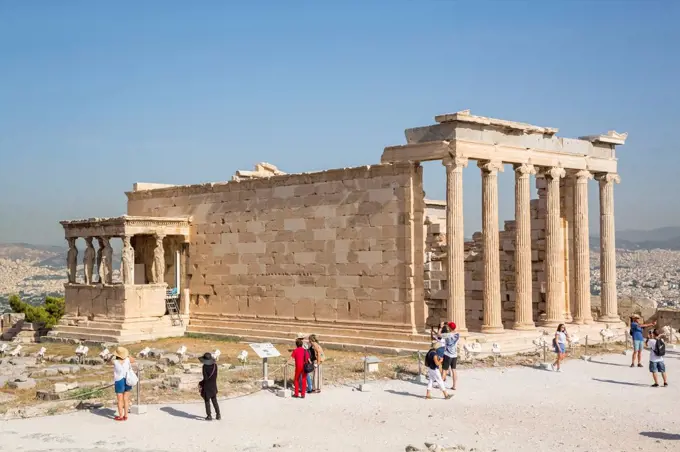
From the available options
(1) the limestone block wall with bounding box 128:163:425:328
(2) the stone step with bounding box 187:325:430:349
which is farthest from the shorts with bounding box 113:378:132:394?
(1) the limestone block wall with bounding box 128:163:425:328

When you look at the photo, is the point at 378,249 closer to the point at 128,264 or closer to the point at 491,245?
the point at 491,245

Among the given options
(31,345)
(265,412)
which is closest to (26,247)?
(31,345)

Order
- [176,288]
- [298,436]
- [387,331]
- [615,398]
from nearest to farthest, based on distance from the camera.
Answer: [298,436] < [615,398] < [387,331] < [176,288]

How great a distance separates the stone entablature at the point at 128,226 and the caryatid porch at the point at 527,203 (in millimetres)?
9371

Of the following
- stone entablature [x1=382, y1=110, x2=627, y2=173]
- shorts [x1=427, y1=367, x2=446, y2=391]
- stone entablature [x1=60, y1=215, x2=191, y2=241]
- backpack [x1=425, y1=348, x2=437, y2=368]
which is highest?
stone entablature [x1=382, y1=110, x2=627, y2=173]

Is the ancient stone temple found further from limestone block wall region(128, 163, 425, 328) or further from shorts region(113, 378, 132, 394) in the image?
shorts region(113, 378, 132, 394)

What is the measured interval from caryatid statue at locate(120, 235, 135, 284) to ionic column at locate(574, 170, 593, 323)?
14272 mm

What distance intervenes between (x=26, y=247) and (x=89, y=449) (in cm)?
19634

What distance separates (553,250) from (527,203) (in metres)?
1.90

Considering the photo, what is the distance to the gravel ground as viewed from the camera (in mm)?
14055

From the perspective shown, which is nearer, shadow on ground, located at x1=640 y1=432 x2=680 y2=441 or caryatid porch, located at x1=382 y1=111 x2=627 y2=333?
shadow on ground, located at x1=640 y1=432 x2=680 y2=441

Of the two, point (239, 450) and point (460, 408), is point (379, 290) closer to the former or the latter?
point (460, 408)

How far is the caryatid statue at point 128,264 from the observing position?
30.3 m

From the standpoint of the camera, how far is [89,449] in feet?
45.2
